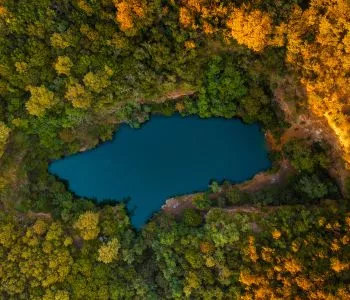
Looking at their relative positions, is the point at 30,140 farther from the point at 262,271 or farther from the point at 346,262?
the point at 346,262

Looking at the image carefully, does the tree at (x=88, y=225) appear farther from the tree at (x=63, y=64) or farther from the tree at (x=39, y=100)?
the tree at (x=63, y=64)

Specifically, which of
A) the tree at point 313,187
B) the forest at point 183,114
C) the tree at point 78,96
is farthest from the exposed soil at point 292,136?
the tree at point 78,96

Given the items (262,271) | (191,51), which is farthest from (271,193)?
(191,51)

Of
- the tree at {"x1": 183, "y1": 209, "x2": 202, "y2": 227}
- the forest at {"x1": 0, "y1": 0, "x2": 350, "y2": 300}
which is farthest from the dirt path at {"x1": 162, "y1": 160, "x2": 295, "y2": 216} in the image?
the tree at {"x1": 183, "y1": 209, "x2": 202, "y2": 227}

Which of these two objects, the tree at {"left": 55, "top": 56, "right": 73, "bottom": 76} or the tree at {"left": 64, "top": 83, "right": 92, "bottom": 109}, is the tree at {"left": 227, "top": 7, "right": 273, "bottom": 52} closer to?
the tree at {"left": 64, "top": 83, "right": 92, "bottom": 109}

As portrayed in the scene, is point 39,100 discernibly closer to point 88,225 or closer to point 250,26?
point 88,225

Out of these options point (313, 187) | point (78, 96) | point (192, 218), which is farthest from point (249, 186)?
point (78, 96)
